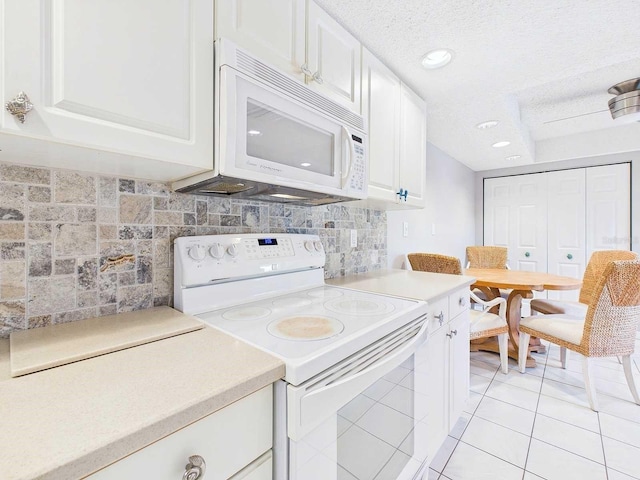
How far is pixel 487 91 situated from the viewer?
1.97 metres

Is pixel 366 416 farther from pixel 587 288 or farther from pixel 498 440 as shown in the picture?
pixel 587 288

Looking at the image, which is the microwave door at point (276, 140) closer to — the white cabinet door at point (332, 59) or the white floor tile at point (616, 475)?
the white cabinet door at point (332, 59)

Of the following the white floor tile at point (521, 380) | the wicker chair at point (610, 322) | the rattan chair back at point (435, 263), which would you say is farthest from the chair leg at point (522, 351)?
the rattan chair back at point (435, 263)

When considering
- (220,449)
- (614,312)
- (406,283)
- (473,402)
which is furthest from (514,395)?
(220,449)

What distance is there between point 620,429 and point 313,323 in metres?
2.03

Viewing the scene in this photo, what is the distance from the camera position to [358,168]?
1.33 meters

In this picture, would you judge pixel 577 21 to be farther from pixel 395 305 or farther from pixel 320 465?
pixel 320 465

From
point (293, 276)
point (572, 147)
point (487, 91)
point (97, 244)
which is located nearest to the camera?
point (97, 244)

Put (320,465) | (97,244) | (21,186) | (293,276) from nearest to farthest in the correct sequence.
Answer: (320,465) < (21,186) < (97,244) < (293,276)

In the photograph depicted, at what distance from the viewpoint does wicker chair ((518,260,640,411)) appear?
1.75 meters

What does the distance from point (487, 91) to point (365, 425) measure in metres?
2.11

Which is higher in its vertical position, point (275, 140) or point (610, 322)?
point (275, 140)

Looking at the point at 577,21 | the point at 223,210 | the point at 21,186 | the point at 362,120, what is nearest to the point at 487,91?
the point at 577,21

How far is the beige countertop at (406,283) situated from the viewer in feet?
4.42
